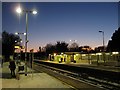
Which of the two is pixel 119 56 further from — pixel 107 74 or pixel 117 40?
pixel 117 40

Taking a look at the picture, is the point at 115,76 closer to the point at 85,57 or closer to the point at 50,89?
the point at 50,89

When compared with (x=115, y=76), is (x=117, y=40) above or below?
above

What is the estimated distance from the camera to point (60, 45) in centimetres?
17025

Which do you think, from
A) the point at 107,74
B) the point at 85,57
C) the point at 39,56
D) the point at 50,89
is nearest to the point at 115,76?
the point at 107,74

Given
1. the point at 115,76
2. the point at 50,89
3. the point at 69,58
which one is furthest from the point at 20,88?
the point at 69,58

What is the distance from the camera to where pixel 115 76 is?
2650 cm

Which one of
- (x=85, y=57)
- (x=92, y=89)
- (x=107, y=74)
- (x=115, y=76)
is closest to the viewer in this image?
(x=92, y=89)

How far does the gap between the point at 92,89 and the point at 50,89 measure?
3020mm

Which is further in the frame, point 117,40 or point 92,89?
point 117,40

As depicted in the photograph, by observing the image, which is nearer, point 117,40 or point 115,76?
point 115,76

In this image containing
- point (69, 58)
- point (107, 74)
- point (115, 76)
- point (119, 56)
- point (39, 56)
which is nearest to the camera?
point (115, 76)

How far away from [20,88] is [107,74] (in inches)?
579

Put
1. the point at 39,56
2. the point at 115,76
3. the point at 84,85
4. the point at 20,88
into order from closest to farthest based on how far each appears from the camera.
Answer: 1. the point at 84,85
2. the point at 20,88
3. the point at 115,76
4. the point at 39,56

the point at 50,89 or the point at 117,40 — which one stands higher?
the point at 117,40
